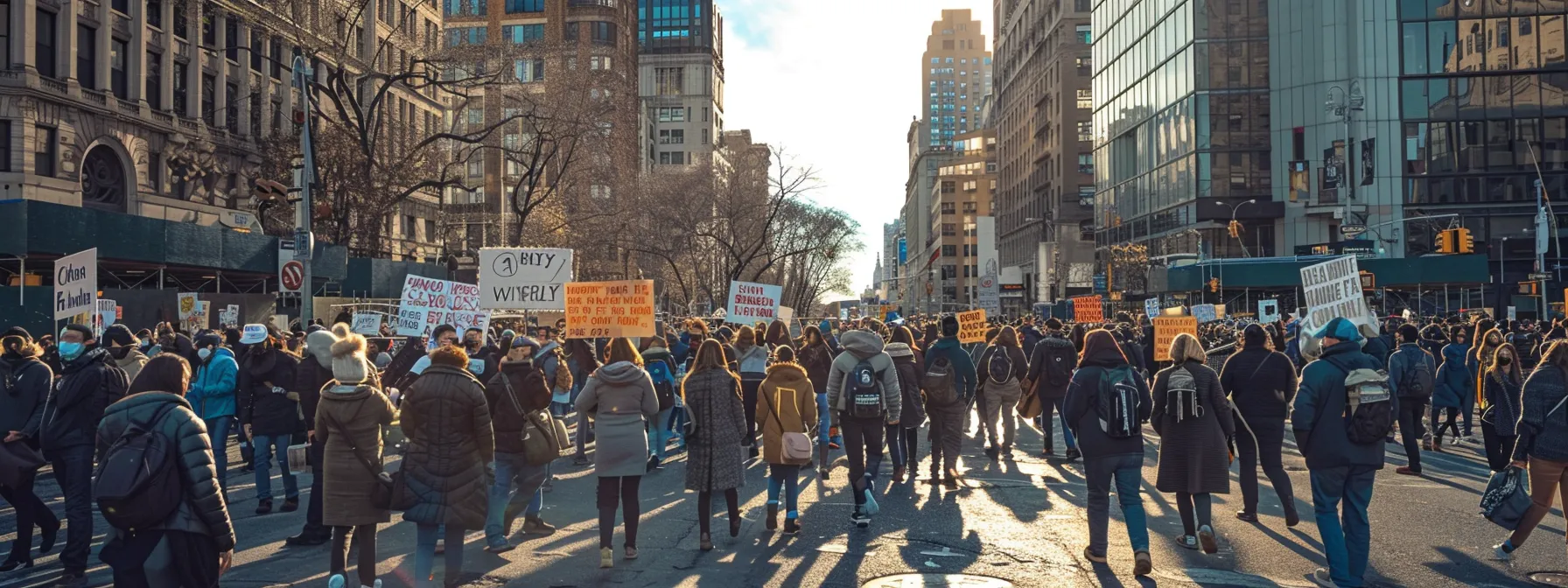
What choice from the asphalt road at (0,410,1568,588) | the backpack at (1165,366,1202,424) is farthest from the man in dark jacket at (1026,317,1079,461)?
the backpack at (1165,366,1202,424)

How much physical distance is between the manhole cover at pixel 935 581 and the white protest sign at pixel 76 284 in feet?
41.0

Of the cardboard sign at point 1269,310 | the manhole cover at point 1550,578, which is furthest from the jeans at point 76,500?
the cardboard sign at point 1269,310

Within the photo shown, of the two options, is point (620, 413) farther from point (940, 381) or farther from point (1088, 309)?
point (1088, 309)

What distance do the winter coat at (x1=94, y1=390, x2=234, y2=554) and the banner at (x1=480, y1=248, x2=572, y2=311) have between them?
11.7 meters

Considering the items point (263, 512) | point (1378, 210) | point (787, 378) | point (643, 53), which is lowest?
point (263, 512)

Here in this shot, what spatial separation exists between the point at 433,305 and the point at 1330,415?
40.0ft

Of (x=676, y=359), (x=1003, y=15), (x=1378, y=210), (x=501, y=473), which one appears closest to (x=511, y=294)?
(x=676, y=359)

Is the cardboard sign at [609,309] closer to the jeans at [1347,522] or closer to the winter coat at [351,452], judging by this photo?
the winter coat at [351,452]

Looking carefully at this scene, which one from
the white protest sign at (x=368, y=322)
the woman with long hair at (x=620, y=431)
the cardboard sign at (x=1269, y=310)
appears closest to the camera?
the woman with long hair at (x=620, y=431)

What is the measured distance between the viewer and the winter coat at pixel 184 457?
231 inches

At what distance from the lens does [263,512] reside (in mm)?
10594

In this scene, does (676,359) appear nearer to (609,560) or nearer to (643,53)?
(609,560)

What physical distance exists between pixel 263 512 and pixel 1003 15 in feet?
411

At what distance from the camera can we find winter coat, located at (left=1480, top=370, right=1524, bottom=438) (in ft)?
39.8
